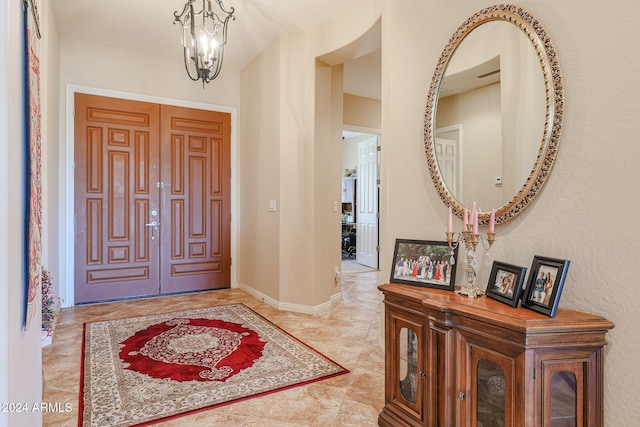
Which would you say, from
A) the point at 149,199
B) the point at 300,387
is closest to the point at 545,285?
the point at 300,387

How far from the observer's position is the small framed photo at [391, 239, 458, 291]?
1.81 metres

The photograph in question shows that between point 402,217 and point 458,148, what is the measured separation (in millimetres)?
600

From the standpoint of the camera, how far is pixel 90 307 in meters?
4.04

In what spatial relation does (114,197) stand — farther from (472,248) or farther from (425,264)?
(472,248)

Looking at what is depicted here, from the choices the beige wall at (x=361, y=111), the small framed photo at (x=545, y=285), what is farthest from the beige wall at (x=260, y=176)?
the small framed photo at (x=545, y=285)

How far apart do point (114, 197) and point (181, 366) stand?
2624mm

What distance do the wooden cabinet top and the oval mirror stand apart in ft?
1.49

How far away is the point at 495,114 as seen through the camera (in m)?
1.77

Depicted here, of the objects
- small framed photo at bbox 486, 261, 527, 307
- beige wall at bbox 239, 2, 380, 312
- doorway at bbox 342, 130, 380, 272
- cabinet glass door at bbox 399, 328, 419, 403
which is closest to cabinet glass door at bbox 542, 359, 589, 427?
small framed photo at bbox 486, 261, 527, 307

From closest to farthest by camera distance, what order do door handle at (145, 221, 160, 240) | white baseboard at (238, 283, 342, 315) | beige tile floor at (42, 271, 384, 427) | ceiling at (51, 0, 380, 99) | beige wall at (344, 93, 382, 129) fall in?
beige tile floor at (42, 271, 384, 427) < ceiling at (51, 0, 380, 99) < white baseboard at (238, 283, 342, 315) < door handle at (145, 221, 160, 240) < beige wall at (344, 93, 382, 129)

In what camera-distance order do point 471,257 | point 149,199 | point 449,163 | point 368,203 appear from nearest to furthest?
point 471,257 → point 449,163 → point 149,199 → point 368,203

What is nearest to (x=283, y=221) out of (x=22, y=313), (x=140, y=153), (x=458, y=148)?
(x=140, y=153)

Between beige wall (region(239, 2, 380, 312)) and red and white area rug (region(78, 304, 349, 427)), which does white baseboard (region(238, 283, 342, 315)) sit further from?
red and white area rug (region(78, 304, 349, 427))

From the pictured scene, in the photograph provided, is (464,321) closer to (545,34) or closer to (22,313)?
(545,34)
